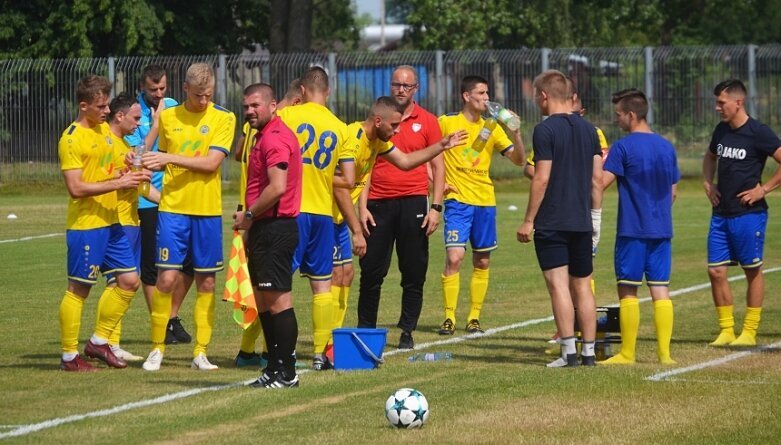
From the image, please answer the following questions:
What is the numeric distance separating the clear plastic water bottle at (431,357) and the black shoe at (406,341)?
18.6 inches

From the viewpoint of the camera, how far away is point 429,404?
364 inches

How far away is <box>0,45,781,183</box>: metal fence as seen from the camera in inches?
1344

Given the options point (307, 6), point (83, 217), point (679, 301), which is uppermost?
point (307, 6)

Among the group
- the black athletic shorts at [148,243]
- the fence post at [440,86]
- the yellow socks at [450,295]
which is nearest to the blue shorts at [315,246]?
the black athletic shorts at [148,243]

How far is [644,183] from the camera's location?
11203mm

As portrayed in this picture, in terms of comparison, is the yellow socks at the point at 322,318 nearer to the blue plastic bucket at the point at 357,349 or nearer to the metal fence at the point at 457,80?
the blue plastic bucket at the point at 357,349

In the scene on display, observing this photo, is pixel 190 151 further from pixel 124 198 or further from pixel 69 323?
pixel 69 323

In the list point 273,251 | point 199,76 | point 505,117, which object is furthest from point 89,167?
point 505,117

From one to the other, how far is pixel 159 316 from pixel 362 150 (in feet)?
6.74

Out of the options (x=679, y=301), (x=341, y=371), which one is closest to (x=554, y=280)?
(x=341, y=371)

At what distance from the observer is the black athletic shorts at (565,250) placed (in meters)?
10.8

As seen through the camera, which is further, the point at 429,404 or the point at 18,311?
the point at 18,311

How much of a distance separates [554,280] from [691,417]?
7.15 feet

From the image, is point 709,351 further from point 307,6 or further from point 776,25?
point 776,25
